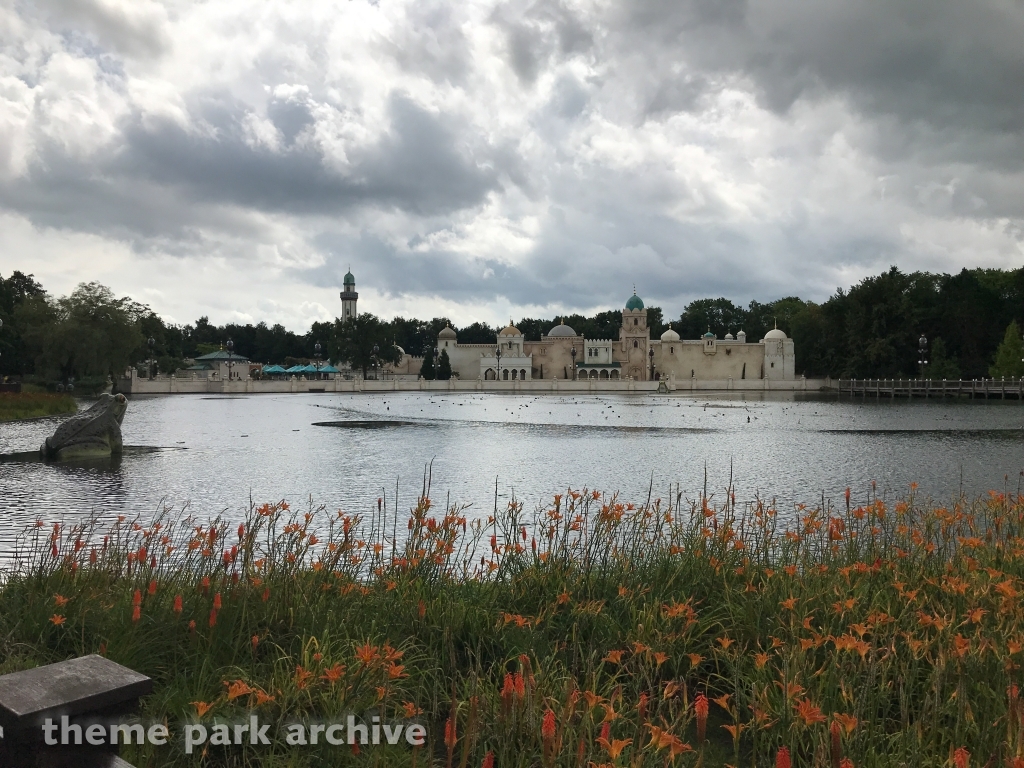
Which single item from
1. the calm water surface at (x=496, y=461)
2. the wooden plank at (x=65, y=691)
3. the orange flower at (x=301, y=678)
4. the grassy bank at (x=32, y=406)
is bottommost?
the calm water surface at (x=496, y=461)

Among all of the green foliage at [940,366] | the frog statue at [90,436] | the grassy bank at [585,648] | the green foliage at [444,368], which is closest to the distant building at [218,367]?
the green foliage at [444,368]

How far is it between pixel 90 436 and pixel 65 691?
731 inches

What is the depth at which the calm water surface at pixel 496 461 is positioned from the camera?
14.4 m

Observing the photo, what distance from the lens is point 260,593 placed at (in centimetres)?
527

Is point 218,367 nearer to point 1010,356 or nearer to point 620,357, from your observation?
point 620,357

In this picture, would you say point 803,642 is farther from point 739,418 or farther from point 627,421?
point 739,418

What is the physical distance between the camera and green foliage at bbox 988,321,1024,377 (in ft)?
205

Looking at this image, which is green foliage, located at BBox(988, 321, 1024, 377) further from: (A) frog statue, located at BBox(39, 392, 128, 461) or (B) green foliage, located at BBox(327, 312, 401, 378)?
(A) frog statue, located at BBox(39, 392, 128, 461)

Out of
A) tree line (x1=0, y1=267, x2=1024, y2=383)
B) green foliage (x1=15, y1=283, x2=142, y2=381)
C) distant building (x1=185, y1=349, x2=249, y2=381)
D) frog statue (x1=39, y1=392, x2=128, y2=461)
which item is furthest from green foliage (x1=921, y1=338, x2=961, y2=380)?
distant building (x1=185, y1=349, x2=249, y2=381)

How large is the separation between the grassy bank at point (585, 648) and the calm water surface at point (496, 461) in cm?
444

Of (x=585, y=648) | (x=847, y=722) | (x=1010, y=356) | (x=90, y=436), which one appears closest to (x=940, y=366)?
(x=1010, y=356)

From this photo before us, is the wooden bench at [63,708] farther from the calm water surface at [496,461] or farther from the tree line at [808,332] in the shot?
the tree line at [808,332]

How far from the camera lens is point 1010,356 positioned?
6334 centimetres

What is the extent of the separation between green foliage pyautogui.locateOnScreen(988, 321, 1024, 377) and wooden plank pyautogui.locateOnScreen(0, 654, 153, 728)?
7012 centimetres
